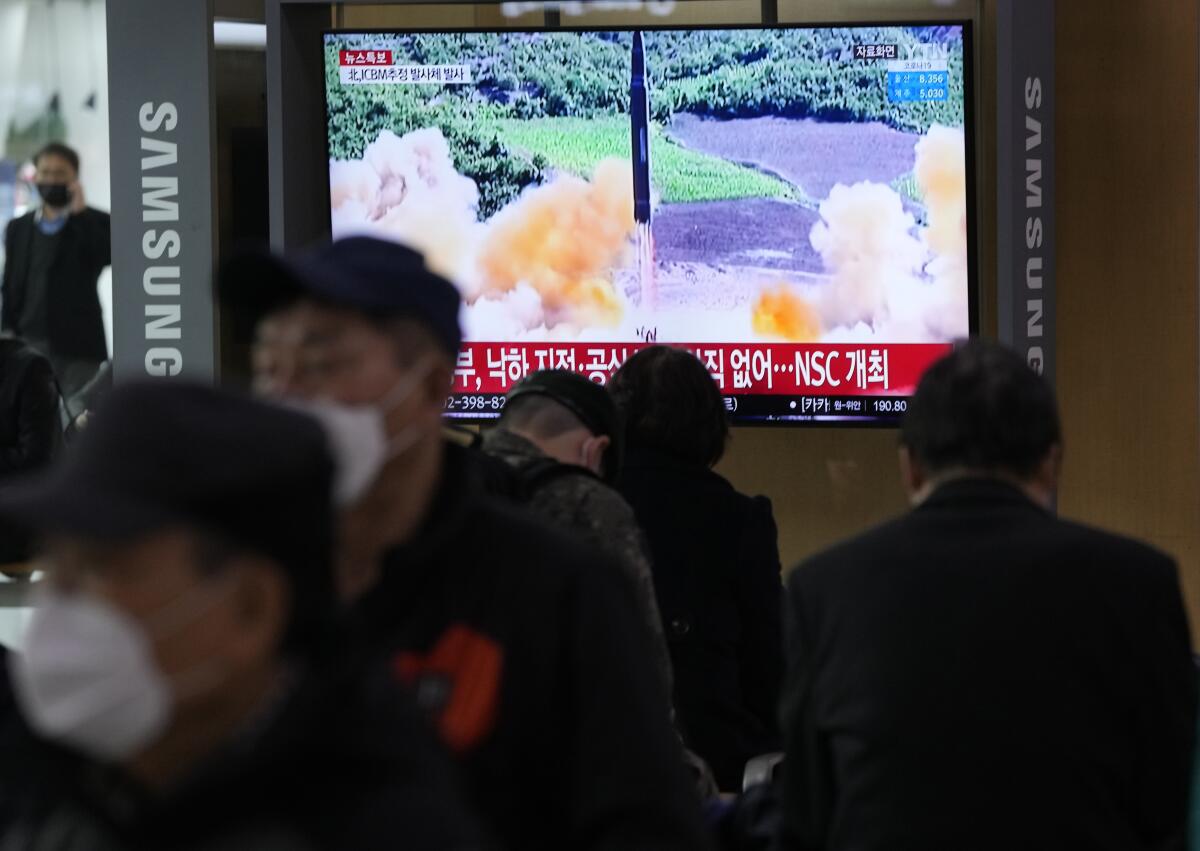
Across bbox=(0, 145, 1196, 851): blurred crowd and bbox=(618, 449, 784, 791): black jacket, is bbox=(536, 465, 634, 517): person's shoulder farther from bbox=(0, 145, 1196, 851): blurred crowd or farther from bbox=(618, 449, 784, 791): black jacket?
bbox=(618, 449, 784, 791): black jacket

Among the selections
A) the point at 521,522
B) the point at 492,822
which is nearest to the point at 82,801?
the point at 492,822

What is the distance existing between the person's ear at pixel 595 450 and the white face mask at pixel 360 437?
130 cm

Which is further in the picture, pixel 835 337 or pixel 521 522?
pixel 835 337

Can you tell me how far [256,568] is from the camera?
1.34 m

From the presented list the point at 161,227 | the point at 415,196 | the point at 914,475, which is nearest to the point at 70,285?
the point at 161,227

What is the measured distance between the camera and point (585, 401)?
3188 mm

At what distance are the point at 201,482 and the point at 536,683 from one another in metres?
0.58

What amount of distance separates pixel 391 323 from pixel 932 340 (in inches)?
138

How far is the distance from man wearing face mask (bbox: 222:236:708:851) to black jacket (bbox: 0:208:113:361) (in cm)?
463

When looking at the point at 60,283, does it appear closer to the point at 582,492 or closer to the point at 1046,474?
the point at 582,492

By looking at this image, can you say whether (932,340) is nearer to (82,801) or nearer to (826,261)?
(826,261)

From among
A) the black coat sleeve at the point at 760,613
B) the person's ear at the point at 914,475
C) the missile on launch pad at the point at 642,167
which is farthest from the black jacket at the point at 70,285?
the person's ear at the point at 914,475

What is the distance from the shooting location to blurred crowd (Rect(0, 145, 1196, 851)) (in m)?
1.31

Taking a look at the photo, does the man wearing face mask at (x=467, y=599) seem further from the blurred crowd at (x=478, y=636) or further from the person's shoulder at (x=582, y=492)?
the person's shoulder at (x=582, y=492)
